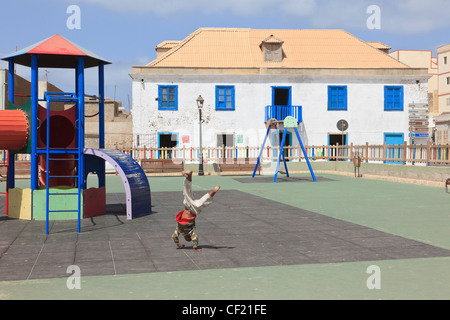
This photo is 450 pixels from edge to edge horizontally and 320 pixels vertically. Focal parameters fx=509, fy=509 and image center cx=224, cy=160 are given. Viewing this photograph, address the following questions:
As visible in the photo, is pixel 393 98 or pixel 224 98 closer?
pixel 224 98

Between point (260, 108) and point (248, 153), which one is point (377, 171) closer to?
point (248, 153)

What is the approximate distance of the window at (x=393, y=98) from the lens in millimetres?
33812

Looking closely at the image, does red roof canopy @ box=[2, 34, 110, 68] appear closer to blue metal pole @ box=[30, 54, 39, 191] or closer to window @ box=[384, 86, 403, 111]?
blue metal pole @ box=[30, 54, 39, 191]

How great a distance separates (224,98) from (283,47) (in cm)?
630

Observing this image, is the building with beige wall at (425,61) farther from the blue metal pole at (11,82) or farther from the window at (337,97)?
the blue metal pole at (11,82)

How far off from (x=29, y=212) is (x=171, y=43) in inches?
1180

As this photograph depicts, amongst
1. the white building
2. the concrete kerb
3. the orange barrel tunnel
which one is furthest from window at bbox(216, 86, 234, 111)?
the orange barrel tunnel

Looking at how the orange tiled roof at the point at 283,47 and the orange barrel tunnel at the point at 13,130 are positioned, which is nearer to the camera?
the orange barrel tunnel at the point at 13,130

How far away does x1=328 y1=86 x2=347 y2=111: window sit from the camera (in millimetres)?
33500

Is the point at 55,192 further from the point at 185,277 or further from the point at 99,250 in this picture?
the point at 185,277

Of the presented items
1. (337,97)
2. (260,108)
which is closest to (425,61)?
(337,97)

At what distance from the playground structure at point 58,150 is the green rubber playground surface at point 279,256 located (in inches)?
18.8

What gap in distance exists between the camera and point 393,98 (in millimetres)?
33875

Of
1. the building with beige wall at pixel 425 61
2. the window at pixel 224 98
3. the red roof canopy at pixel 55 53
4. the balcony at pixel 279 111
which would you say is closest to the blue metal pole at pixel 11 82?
the red roof canopy at pixel 55 53
